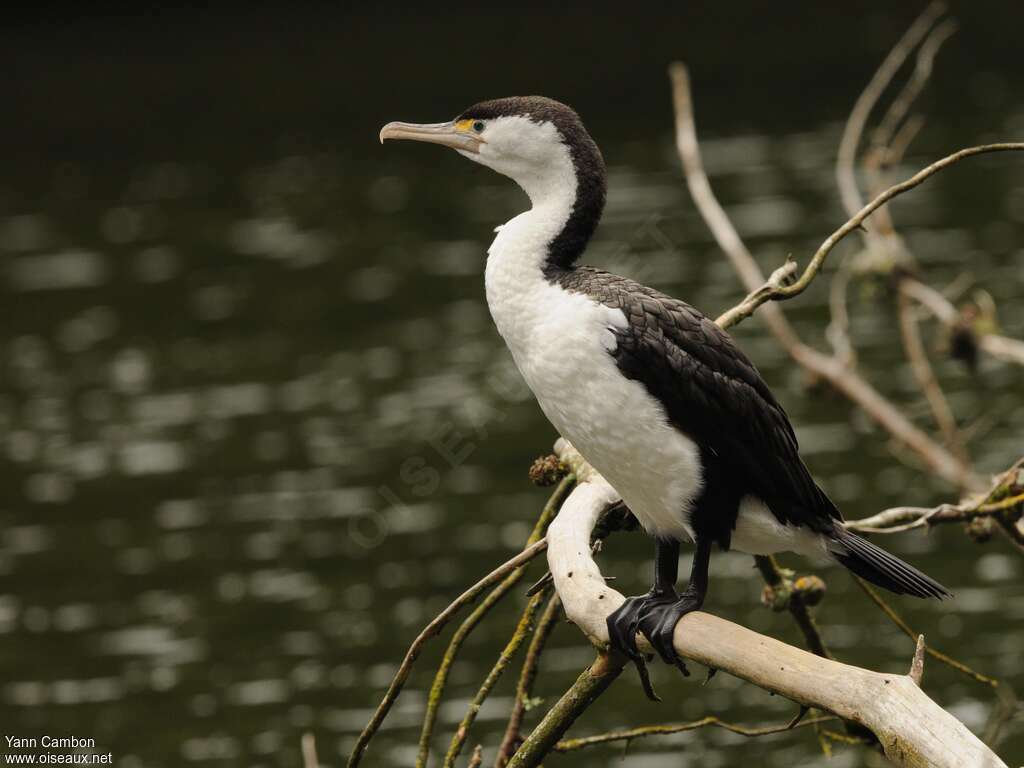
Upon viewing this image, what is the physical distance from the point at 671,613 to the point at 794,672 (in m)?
0.88

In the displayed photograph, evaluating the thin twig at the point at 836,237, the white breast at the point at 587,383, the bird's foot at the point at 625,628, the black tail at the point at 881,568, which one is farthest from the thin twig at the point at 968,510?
the bird's foot at the point at 625,628

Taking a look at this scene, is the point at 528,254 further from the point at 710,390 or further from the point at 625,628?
the point at 625,628

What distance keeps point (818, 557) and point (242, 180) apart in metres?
20.2

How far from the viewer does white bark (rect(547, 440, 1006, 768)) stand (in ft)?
10.5

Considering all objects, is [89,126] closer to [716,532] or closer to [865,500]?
[865,500]

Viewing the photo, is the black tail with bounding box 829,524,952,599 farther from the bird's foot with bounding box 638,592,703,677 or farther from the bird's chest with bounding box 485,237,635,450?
the bird's chest with bounding box 485,237,635,450

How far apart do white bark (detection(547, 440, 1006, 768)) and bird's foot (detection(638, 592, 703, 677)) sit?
0.12ft

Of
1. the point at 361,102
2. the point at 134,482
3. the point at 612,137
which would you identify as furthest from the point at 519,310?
the point at 361,102

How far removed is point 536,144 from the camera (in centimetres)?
493

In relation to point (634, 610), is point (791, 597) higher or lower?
lower

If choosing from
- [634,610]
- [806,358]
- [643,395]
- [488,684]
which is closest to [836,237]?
[643,395]

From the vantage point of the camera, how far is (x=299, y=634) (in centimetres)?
1133

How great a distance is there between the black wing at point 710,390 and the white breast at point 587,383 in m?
0.05
